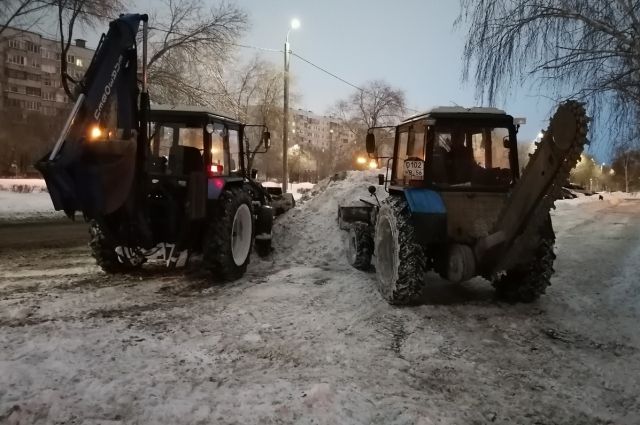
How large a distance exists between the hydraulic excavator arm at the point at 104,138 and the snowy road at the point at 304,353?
4.31 ft

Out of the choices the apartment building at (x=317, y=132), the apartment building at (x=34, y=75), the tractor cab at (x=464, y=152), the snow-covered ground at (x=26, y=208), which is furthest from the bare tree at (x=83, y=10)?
the apartment building at (x=34, y=75)

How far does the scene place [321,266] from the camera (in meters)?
8.80

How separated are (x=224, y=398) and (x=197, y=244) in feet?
12.9

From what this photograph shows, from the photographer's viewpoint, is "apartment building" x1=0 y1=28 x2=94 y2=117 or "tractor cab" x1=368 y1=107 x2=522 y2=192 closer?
"tractor cab" x1=368 y1=107 x2=522 y2=192

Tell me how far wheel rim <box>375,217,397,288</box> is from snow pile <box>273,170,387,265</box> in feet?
8.27

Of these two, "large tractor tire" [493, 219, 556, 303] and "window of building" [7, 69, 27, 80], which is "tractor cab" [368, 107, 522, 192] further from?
"window of building" [7, 69, 27, 80]

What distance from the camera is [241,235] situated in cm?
790

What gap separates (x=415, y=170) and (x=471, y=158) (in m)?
0.78

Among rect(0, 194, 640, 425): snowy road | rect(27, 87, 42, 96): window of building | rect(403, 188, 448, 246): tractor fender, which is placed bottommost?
rect(0, 194, 640, 425): snowy road

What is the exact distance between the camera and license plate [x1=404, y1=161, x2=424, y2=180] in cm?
623

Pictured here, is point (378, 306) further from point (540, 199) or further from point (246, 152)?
point (246, 152)

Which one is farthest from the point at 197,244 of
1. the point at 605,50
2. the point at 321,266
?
the point at 605,50

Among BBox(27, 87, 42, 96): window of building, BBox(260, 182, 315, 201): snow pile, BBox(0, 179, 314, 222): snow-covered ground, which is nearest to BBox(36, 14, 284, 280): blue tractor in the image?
BBox(0, 179, 314, 222): snow-covered ground

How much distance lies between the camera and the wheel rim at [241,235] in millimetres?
7699
